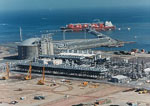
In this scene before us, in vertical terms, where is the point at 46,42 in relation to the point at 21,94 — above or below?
above

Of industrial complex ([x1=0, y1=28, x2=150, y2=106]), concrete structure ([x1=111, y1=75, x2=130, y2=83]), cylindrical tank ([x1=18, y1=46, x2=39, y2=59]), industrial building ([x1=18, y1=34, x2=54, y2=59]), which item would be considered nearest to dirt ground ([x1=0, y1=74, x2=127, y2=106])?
industrial complex ([x1=0, y1=28, x2=150, y2=106])

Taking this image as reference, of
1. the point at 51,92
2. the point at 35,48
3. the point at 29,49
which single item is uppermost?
the point at 35,48

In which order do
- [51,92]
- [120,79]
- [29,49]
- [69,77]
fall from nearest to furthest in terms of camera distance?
[51,92] → [120,79] → [69,77] → [29,49]

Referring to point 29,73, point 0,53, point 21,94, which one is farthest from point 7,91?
point 0,53

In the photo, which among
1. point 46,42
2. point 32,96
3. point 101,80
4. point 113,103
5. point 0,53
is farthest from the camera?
point 0,53

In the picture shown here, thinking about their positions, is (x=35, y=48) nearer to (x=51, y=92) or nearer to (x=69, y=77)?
(x=69, y=77)

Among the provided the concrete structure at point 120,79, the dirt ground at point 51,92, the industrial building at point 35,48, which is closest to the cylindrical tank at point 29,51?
the industrial building at point 35,48

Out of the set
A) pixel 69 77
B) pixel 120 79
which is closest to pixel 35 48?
pixel 69 77

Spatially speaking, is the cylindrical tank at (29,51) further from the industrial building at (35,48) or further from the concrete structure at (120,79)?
the concrete structure at (120,79)

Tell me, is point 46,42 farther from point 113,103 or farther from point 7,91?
point 113,103
